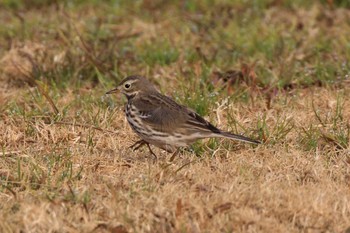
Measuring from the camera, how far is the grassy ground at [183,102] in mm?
6273

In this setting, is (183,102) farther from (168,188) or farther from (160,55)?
(168,188)

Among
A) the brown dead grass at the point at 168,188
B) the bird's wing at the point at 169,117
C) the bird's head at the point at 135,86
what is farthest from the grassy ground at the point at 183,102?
the bird's head at the point at 135,86

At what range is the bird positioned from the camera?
731 cm

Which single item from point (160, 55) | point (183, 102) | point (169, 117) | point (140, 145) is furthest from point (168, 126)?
point (160, 55)

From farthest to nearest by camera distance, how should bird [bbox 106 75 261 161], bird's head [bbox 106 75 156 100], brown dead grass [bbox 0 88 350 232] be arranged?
bird's head [bbox 106 75 156 100] < bird [bbox 106 75 261 161] < brown dead grass [bbox 0 88 350 232]

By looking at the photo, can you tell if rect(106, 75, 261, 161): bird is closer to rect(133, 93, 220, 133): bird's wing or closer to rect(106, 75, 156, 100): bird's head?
rect(133, 93, 220, 133): bird's wing

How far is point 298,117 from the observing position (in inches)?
338

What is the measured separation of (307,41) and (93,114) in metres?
3.66

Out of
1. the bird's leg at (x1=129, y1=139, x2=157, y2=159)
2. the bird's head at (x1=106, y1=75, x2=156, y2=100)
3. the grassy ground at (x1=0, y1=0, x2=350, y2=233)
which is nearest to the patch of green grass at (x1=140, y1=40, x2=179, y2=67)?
the grassy ground at (x1=0, y1=0, x2=350, y2=233)

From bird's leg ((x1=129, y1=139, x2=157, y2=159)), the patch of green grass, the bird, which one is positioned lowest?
the patch of green grass

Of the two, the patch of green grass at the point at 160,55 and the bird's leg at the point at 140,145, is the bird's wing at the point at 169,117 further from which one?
the patch of green grass at the point at 160,55

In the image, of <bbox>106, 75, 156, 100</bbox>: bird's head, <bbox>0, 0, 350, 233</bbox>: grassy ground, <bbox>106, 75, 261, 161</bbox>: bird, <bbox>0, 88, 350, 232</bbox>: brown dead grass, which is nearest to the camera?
<bbox>0, 88, 350, 232</bbox>: brown dead grass

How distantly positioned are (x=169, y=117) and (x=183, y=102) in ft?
4.18

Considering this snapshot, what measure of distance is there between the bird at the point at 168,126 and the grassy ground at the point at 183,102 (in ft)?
0.64
